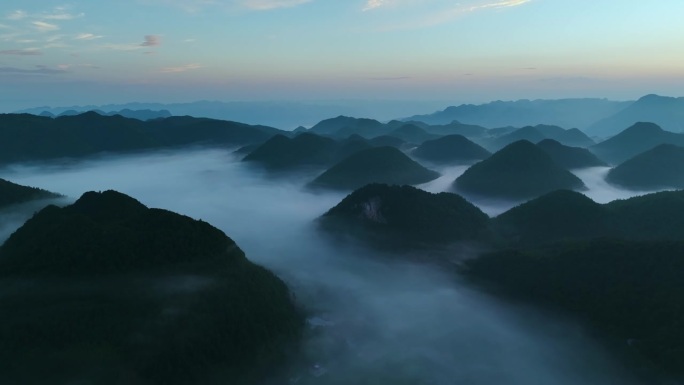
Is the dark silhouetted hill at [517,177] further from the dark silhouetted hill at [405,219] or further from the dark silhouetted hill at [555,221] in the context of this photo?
the dark silhouetted hill at [405,219]

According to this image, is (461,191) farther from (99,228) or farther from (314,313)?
(99,228)

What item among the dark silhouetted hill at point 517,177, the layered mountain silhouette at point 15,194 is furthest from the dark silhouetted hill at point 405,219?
the layered mountain silhouette at point 15,194

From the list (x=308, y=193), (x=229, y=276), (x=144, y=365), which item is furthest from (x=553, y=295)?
(x=308, y=193)

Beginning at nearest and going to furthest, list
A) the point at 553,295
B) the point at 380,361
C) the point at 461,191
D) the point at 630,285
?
the point at 380,361
the point at 630,285
the point at 553,295
the point at 461,191

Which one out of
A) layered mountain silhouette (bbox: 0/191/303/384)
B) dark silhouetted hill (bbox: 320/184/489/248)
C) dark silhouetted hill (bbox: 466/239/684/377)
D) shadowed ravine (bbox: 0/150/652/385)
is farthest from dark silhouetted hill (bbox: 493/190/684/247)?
layered mountain silhouette (bbox: 0/191/303/384)

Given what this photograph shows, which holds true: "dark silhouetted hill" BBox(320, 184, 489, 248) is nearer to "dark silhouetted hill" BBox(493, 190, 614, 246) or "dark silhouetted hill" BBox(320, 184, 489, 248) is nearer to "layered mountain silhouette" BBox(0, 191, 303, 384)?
"dark silhouetted hill" BBox(493, 190, 614, 246)

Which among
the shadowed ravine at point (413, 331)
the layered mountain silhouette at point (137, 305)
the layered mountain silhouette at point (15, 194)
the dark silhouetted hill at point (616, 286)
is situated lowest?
the shadowed ravine at point (413, 331)
